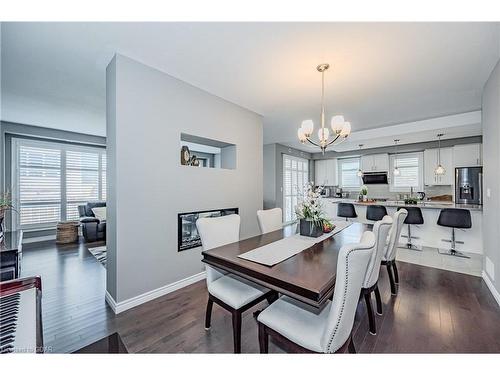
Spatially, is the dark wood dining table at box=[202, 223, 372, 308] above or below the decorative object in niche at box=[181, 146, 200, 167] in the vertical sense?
below

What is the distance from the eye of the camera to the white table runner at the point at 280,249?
4.94 ft

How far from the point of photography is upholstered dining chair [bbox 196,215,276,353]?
4.94 feet

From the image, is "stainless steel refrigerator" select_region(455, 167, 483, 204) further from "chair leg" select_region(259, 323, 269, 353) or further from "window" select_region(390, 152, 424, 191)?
"chair leg" select_region(259, 323, 269, 353)

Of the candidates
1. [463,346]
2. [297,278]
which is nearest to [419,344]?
[463,346]

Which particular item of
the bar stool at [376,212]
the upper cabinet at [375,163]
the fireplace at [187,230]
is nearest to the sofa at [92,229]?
the fireplace at [187,230]

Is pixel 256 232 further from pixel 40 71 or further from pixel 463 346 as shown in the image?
pixel 40 71

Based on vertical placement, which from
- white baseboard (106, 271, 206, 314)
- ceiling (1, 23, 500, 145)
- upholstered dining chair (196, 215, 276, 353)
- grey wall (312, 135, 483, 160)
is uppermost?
ceiling (1, 23, 500, 145)

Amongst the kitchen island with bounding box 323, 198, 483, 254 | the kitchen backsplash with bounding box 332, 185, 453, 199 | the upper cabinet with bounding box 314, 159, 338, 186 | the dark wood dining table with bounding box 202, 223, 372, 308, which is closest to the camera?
the dark wood dining table with bounding box 202, 223, 372, 308

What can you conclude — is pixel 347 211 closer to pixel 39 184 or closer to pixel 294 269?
pixel 294 269

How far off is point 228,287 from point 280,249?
529mm

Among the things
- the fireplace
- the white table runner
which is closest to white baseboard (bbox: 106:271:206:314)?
the fireplace

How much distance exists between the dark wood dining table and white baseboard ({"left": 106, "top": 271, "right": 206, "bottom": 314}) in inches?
45.2

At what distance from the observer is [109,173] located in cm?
222

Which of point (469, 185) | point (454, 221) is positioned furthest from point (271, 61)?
point (469, 185)
